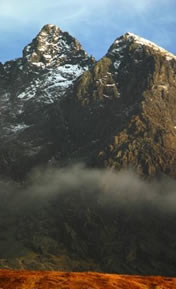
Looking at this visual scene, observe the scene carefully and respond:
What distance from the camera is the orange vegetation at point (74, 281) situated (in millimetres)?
85562

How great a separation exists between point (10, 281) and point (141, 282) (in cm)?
2507

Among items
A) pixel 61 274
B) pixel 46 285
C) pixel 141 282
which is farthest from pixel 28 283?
pixel 141 282

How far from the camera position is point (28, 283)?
8619 cm

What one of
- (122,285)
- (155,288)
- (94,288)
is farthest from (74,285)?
(155,288)

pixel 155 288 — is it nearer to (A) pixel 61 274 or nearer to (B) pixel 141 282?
(B) pixel 141 282

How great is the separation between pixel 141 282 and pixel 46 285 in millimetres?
19222

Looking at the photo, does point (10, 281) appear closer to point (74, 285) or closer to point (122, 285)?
point (74, 285)

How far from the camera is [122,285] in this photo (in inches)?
3538

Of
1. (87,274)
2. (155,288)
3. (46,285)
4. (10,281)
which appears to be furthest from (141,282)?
(10,281)

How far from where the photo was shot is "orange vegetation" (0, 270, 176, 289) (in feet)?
281

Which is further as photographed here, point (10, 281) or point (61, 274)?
point (61, 274)

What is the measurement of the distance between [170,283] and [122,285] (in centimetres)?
991

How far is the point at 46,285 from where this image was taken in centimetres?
8556

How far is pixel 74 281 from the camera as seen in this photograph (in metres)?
88.2
